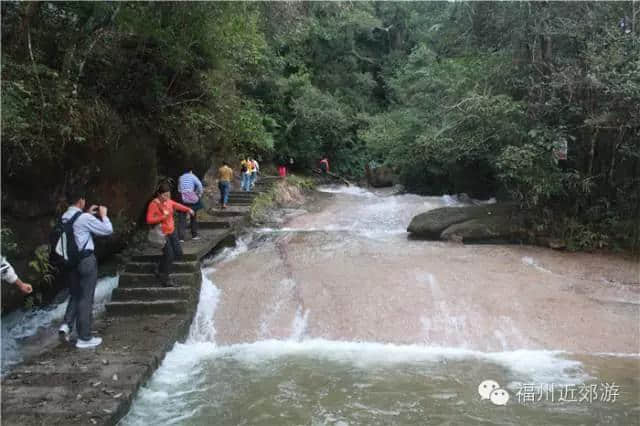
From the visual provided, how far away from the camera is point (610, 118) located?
10625 millimetres

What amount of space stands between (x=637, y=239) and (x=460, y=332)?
6545mm

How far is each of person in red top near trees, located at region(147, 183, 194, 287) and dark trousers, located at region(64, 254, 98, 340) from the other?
1.59 m

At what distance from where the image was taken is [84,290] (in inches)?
260

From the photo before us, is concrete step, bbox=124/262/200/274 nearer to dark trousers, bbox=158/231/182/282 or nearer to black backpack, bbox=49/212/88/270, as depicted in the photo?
dark trousers, bbox=158/231/182/282

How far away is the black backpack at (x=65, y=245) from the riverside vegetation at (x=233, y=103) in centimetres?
90

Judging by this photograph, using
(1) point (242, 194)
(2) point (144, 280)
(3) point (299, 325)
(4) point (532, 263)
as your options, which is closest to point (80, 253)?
(2) point (144, 280)

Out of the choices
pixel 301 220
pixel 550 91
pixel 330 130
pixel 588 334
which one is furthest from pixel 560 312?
pixel 330 130

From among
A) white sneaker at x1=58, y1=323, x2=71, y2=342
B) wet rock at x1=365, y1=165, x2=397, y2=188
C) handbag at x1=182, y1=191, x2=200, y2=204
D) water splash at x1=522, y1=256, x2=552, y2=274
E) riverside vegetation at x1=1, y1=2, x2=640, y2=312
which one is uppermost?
riverside vegetation at x1=1, y1=2, x2=640, y2=312

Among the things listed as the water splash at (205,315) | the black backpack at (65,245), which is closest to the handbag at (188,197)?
the water splash at (205,315)

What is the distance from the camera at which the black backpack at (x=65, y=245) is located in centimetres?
639

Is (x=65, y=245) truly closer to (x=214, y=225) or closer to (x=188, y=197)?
(x=188, y=197)

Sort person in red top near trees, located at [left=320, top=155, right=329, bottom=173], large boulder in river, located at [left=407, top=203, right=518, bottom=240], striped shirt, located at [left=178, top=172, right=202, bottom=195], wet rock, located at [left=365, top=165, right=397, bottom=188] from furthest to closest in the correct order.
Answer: person in red top near trees, located at [left=320, top=155, right=329, bottom=173] → wet rock, located at [left=365, top=165, right=397, bottom=188] → large boulder in river, located at [left=407, top=203, right=518, bottom=240] → striped shirt, located at [left=178, top=172, right=202, bottom=195]

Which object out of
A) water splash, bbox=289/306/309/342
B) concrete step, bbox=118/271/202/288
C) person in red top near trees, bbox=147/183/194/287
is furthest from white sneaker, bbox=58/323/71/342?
water splash, bbox=289/306/309/342

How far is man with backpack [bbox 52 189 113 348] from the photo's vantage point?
Result: 641 centimetres
